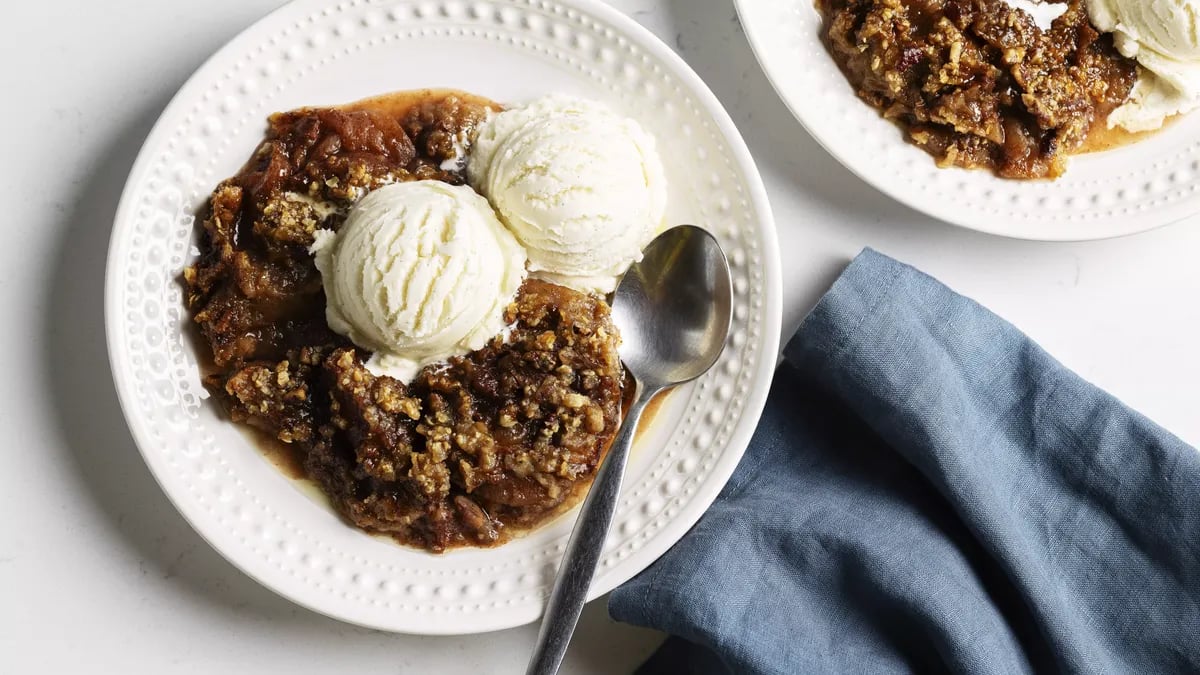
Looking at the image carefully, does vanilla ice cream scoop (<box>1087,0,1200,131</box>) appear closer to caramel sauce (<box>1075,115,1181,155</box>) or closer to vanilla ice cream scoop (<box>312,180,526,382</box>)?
caramel sauce (<box>1075,115,1181,155</box>)

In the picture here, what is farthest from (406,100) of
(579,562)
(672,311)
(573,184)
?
(579,562)

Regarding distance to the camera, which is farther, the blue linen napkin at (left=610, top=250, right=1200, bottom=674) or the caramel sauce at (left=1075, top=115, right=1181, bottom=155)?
the caramel sauce at (left=1075, top=115, right=1181, bottom=155)

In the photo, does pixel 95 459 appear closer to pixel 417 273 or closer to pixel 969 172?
pixel 417 273

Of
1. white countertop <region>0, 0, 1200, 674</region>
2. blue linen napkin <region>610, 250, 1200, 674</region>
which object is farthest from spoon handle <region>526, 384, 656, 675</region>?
white countertop <region>0, 0, 1200, 674</region>

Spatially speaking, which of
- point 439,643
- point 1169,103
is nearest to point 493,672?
point 439,643

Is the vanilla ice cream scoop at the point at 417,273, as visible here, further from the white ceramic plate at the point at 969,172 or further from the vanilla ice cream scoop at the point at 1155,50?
the vanilla ice cream scoop at the point at 1155,50

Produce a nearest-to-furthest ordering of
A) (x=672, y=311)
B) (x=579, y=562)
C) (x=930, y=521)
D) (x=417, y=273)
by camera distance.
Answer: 1. (x=417, y=273)
2. (x=579, y=562)
3. (x=672, y=311)
4. (x=930, y=521)
